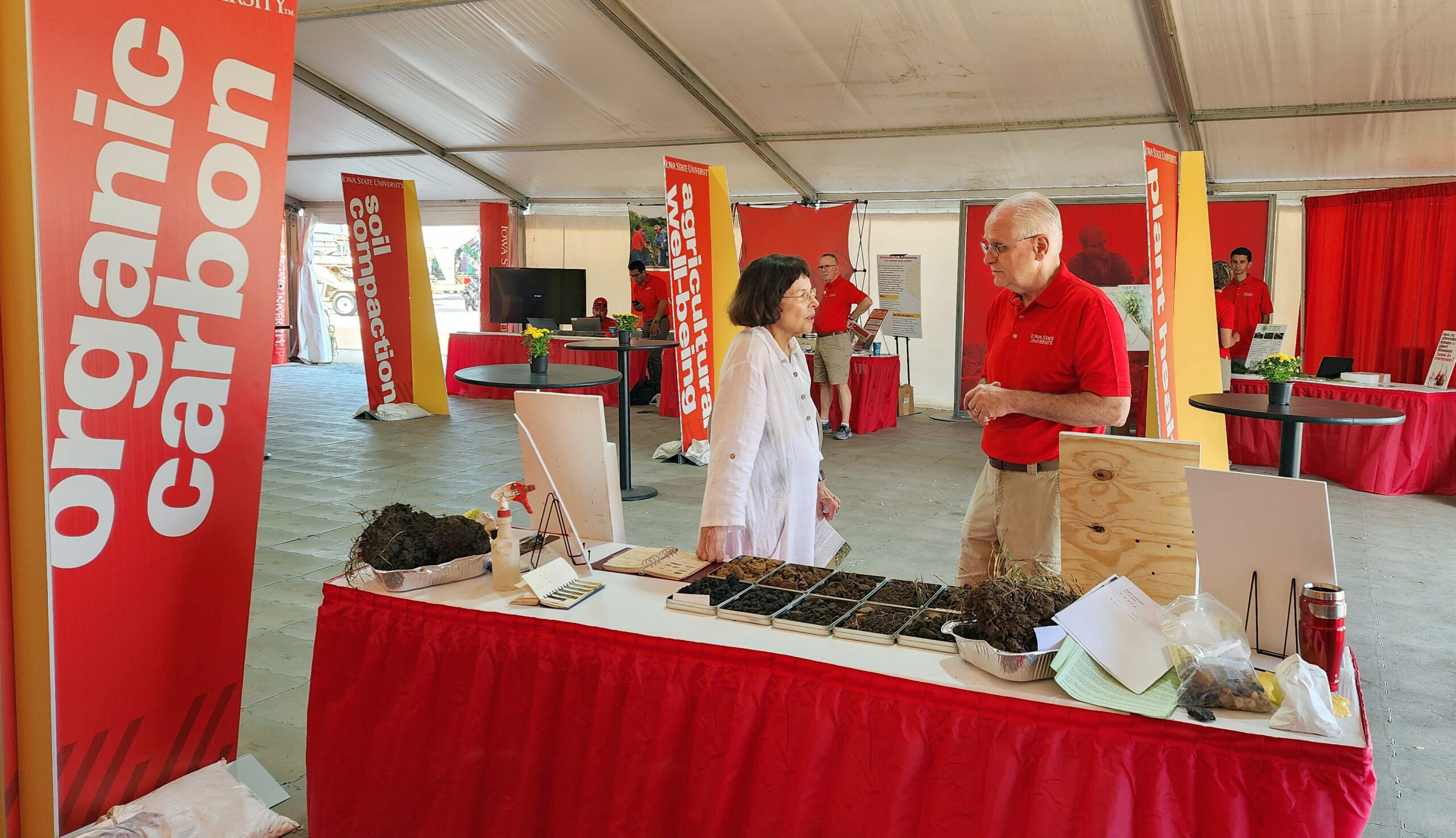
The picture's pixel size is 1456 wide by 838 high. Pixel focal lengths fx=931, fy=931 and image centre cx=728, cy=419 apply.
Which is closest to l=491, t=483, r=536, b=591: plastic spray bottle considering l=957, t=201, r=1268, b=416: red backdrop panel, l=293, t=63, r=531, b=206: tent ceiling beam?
l=957, t=201, r=1268, b=416: red backdrop panel

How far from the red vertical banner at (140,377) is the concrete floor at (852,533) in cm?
50

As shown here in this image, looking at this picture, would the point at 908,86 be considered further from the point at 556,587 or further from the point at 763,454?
the point at 556,587

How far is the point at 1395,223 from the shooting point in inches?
307

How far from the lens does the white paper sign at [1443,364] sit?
20.5ft

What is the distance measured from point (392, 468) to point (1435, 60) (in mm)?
7441

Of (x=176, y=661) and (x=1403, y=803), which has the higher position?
(x=176, y=661)

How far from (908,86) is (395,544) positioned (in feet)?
21.6

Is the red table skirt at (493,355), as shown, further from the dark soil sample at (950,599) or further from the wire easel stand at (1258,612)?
the wire easel stand at (1258,612)

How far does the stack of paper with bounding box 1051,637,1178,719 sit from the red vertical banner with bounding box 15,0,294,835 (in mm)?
1815

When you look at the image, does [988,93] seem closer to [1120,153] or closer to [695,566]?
[1120,153]

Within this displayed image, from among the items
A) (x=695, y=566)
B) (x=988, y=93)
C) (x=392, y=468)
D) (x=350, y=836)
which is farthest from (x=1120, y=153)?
(x=350, y=836)

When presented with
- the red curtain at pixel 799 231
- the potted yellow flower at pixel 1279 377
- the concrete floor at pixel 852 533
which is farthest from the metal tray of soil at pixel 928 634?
the red curtain at pixel 799 231

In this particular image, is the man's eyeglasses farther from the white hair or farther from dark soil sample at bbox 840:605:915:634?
dark soil sample at bbox 840:605:915:634

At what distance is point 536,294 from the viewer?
446 inches
